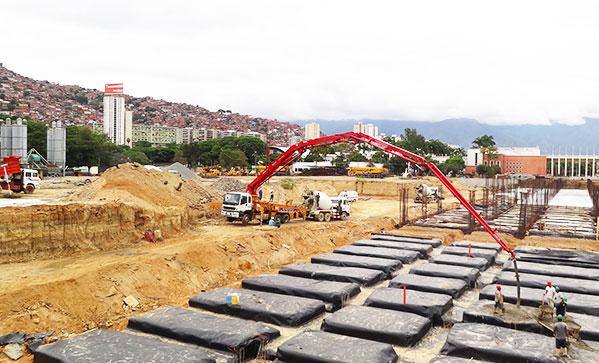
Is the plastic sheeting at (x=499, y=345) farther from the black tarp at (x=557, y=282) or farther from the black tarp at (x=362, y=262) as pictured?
the black tarp at (x=362, y=262)

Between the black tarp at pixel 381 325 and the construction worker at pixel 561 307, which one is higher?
the construction worker at pixel 561 307

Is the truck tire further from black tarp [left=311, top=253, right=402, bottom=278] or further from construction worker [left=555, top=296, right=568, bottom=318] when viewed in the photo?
construction worker [left=555, top=296, right=568, bottom=318]

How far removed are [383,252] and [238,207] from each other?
859 cm

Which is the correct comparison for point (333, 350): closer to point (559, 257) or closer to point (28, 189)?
point (559, 257)

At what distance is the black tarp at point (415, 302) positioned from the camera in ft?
40.2

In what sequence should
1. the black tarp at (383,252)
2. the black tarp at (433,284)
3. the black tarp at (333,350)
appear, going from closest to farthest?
the black tarp at (333,350), the black tarp at (433,284), the black tarp at (383,252)

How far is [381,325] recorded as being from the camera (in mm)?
11039

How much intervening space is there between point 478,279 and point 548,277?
2.07 m

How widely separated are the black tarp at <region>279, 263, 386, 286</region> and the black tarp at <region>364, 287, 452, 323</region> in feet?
5.76

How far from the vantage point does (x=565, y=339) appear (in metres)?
9.79

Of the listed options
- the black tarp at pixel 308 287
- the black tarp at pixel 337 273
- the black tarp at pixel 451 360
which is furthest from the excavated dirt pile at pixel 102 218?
the black tarp at pixel 451 360

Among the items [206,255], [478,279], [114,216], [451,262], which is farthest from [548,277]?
[114,216]

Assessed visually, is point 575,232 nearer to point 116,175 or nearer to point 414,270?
point 414,270

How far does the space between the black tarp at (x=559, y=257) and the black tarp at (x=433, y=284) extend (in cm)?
544
